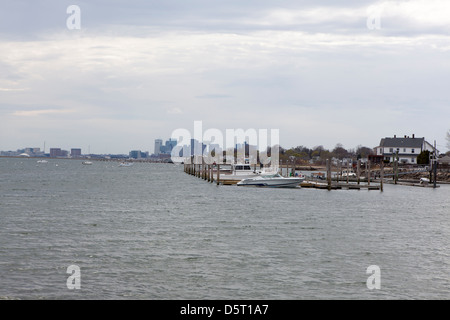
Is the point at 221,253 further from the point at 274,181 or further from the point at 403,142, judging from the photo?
the point at 403,142

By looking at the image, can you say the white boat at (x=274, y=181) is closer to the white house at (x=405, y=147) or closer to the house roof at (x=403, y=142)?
the white house at (x=405, y=147)

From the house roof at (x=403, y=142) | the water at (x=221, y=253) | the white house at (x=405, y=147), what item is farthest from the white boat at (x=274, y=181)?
the house roof at (x=403, y=142)

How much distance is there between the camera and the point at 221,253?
2688cm

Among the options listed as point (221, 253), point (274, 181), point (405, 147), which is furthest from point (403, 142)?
point (221, 253)

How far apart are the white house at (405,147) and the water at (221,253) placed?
4809 inches

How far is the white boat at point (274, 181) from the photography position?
79812mm

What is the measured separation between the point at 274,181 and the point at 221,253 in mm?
54577

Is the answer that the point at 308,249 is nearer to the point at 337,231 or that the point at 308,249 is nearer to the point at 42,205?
the point at 337,231

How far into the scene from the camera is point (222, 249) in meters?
28.0

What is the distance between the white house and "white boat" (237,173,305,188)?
90768mm

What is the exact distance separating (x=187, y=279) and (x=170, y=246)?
293 inches

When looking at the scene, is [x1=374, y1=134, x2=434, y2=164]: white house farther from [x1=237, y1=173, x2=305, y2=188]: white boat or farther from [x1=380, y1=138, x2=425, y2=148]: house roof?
[x1=237, y1=173, x2=305, y2=188]: white boat

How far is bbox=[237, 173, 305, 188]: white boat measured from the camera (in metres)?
79.8
